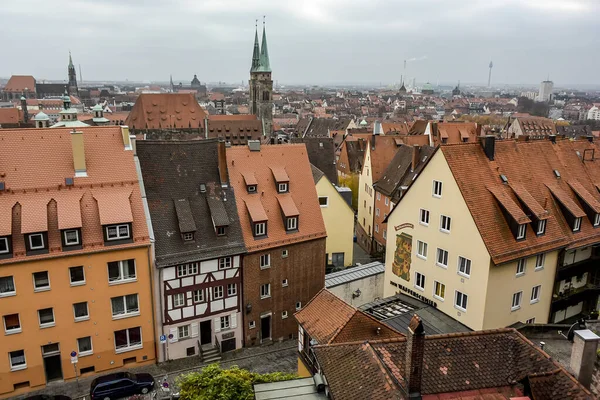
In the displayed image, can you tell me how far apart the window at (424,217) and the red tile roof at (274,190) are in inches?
312

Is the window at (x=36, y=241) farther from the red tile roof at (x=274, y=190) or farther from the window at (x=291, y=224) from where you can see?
the window at (x=291, y=224)

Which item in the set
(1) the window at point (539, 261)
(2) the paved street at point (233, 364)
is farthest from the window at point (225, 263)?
(1) the window at point (539, 261)

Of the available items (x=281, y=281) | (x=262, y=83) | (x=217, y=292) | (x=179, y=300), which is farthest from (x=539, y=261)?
(x=262, y=83)

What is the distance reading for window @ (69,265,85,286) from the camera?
91.7ft

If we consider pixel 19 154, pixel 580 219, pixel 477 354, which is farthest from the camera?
pixel 580 219

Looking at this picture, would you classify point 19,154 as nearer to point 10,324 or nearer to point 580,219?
point 10,324

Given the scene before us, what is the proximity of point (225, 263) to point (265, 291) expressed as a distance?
13.6 feet

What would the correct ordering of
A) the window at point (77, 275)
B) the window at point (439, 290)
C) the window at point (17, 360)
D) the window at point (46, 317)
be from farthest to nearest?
the window at point (439, 290)
the window at point (77, 275)
the window at point (46, 317)
the window at point (17, 360)

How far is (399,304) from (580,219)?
46.3ft

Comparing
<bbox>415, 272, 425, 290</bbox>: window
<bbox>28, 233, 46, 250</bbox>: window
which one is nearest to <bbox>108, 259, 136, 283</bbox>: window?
<bbox>28, 233, 46, 250</bbox>: window

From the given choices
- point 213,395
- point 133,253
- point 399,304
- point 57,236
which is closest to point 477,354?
point 213,395

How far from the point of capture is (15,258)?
26.3 meters

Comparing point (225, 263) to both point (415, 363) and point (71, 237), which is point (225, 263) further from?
point (415, 363)

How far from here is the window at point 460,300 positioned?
96.8ft
